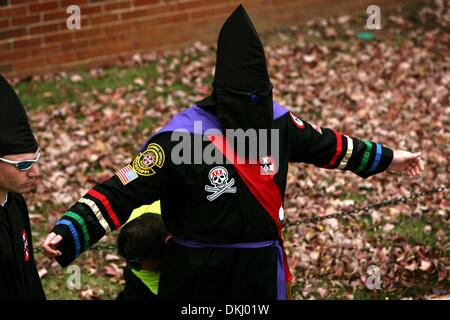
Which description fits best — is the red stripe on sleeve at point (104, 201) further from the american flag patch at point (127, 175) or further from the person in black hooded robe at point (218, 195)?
the american flag patch at point (127, 175)

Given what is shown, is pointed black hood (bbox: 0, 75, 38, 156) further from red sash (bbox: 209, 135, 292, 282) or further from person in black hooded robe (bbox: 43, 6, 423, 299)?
red sash (bbox: 209, 135, 292, 282)

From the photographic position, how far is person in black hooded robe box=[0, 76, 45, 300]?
414 cm

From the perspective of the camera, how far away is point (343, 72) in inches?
392

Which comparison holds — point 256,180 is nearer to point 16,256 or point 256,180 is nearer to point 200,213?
point 200,213

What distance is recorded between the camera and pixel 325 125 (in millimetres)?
9000

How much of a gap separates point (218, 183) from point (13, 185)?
3.57 feet

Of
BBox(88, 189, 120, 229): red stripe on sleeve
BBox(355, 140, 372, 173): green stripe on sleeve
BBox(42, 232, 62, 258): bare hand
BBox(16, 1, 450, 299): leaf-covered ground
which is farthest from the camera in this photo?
BBox(16, 1, 450, 299): leaf-covered ground

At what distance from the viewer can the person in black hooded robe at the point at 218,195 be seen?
4422mm

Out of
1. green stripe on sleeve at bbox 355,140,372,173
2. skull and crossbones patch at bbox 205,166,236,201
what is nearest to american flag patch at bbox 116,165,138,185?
skull and crossbones patch at bbox 205,166,236,201

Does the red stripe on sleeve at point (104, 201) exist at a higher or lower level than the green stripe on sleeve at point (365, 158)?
lower

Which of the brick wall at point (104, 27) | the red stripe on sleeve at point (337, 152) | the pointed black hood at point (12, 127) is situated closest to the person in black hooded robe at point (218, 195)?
the red stripe on sleeve at point (337, 152)

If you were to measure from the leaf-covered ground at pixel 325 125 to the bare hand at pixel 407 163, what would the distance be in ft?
5.76

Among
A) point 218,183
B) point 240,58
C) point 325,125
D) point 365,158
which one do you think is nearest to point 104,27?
point 325,125
